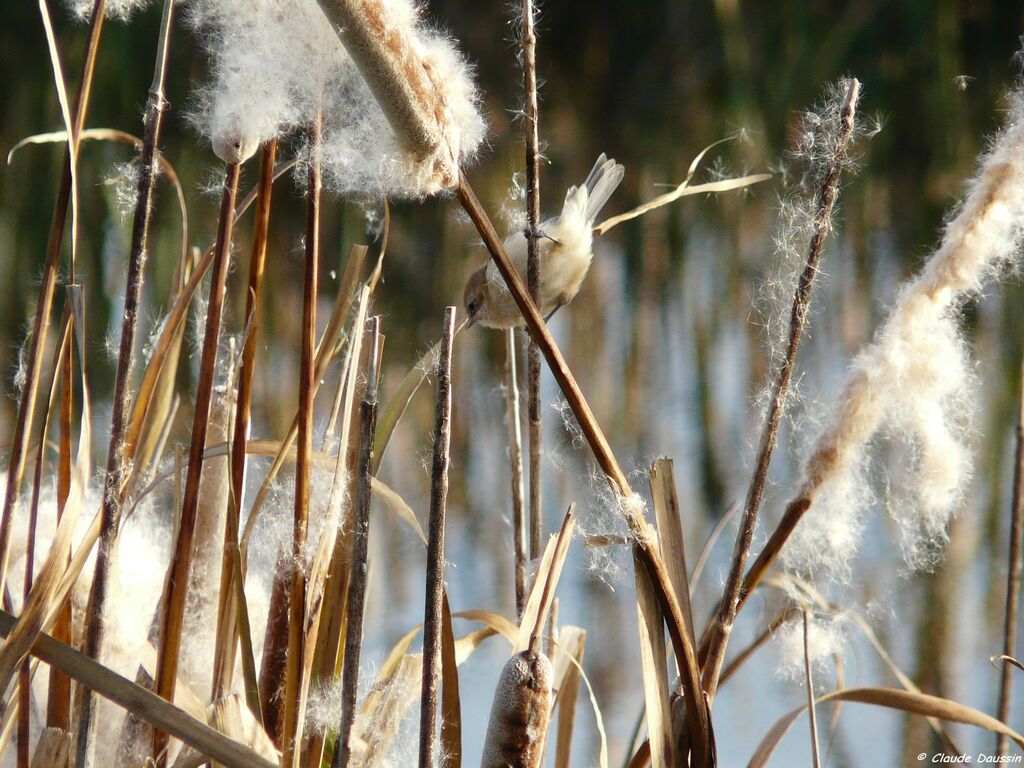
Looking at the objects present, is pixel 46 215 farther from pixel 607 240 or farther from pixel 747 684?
pixel 747 684

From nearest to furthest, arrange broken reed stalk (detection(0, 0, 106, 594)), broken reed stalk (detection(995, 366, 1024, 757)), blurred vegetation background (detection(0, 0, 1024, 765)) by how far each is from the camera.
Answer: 1. broken reed stalk (detection(0, 0, 106, 594))
2. broken reed stalk (detection(995, 366, 1024, 757))
3. blurred vegetation background (detection(0, 0, 1024, 765))

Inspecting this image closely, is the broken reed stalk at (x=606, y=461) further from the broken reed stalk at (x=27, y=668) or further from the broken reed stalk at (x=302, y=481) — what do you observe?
the broken reed stalk at (x=27, y=668)

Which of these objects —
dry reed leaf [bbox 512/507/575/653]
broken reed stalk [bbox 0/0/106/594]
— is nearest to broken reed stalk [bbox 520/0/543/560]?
dry reed leaf [bbox 512/507/575/653]

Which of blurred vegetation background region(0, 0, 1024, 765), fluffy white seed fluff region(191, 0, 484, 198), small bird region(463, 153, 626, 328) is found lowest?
fluffy white seed fluff region(191, 0, 484, 198)

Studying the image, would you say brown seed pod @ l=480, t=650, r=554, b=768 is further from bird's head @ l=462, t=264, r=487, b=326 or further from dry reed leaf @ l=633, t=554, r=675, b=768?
bird's head @ l=462, t=264, r=487, b=326

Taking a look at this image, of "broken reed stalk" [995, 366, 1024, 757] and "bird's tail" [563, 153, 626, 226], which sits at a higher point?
"bird's tail" [563, 153, 626, 226]

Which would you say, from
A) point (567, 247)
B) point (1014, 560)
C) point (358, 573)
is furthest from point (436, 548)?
point (567, 247)

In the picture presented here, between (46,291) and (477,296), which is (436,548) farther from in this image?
(477,296)
